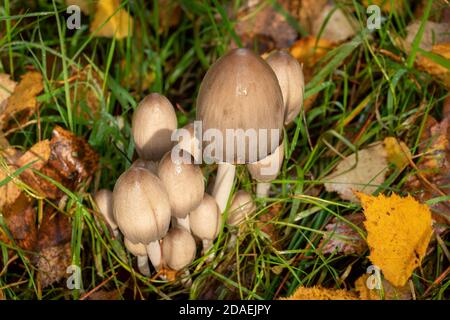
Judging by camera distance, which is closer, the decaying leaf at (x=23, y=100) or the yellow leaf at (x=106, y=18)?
the decaying leaf at (x=23, y=100)

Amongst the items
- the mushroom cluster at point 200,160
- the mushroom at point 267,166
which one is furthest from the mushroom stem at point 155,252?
the mushroom at point 267,166

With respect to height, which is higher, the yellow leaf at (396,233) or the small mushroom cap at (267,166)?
the small mushroom cap at (267,166)

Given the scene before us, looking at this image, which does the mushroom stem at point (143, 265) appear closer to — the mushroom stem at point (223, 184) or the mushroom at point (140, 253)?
the mushroom at point (140, 253)

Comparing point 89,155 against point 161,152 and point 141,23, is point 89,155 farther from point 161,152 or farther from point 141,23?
point 141,23

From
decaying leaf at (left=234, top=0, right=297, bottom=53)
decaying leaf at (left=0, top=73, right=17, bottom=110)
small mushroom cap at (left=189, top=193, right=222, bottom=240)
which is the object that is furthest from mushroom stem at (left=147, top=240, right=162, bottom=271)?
decaying leaf at (left=234, top=0, right=297, bottom=53)

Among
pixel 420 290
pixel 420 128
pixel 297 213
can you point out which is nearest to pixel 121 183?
pixel 297 213

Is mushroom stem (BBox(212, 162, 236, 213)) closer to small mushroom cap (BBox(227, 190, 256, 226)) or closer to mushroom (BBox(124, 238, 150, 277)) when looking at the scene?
small mushroom cap (BBox(227, 190, 256, 226))

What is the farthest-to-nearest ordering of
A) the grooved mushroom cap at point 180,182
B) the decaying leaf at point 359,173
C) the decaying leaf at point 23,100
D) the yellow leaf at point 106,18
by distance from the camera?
the yellow leaf at point 106,18
the decaying leaf at point 23,100
the decaying leaf at point 359,173
the grooved mushroom cap at point 180,182

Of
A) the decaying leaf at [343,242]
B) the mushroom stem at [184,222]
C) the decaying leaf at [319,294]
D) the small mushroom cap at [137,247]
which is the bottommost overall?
the decaying leaf at [319,294]

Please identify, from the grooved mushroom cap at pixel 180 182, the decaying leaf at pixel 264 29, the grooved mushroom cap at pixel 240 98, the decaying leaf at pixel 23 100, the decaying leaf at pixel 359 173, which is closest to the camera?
the grooved mushroom cap at pixel 240 98
